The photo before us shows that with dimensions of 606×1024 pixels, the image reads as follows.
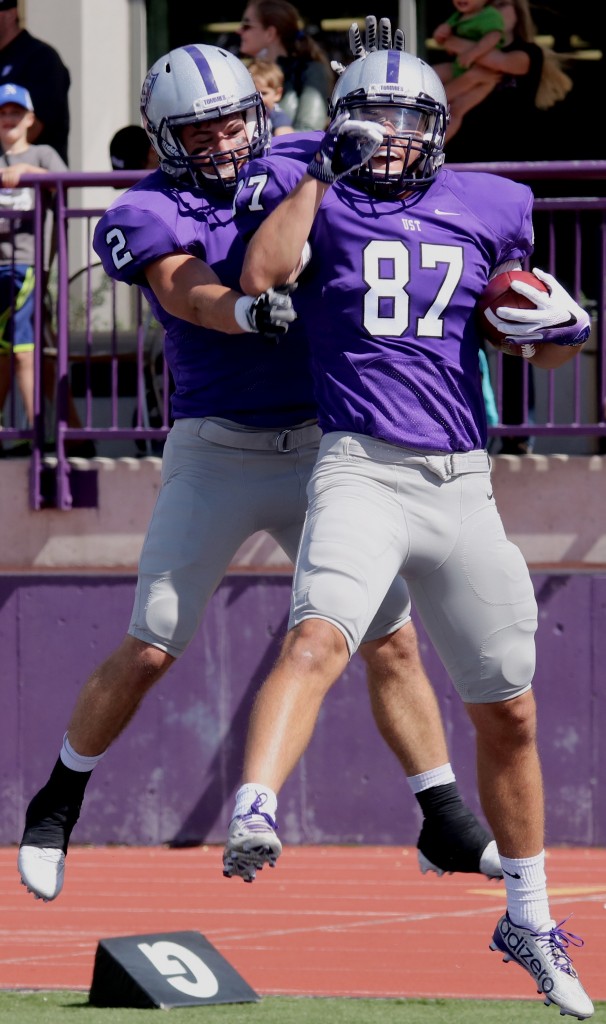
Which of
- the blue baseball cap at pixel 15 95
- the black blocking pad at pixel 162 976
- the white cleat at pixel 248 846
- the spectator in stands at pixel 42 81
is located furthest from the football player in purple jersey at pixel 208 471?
the spectator in stands at pixel 42 81

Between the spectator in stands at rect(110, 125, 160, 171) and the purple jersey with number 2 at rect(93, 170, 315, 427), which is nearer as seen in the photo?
the purple jersey with number 2 at rect(93, 170, 315, 427)

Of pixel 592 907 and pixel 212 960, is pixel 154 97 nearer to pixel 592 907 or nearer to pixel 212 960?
pixel 212 960

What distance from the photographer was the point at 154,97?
17.6ft

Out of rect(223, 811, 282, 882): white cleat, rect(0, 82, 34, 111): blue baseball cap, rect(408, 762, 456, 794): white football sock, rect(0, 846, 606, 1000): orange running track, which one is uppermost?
rect(0, 82, 34, 111): blue baseball cap

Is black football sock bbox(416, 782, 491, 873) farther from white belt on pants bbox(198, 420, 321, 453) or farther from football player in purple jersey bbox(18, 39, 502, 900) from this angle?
white belt on pants bbox(198, 420, 321, 453)

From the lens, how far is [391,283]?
472 cm

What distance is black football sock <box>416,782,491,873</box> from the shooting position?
215 inches

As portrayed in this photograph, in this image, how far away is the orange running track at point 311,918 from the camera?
576cm

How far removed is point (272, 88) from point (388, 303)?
4.23 metres

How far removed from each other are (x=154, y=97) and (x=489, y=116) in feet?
12.2

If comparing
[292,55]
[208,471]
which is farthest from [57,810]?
[292,55]

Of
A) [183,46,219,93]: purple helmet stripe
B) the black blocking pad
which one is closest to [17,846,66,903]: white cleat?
the black blocking pad

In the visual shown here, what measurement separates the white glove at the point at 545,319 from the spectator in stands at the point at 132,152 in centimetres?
440

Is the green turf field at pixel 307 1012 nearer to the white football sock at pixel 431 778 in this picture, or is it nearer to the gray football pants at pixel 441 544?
the white football sock at pixel 431 778
